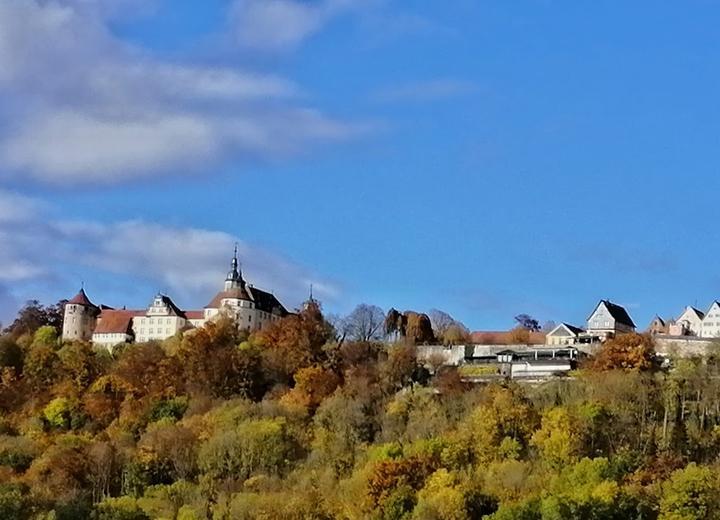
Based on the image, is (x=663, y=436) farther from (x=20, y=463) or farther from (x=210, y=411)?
(x=20, y=463)

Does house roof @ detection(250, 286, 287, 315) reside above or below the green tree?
above

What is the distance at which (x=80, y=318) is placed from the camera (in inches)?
3812

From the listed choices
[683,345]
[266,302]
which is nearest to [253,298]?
[266,302]

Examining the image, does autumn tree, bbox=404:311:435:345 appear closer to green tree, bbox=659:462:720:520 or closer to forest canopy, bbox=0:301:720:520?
forest canopy, bbox=0:301:720:520

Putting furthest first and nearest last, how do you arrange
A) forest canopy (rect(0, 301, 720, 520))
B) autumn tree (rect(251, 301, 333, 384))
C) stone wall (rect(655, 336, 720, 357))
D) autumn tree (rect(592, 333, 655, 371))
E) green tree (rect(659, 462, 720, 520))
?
autumn tree (rect(251, 301, 333, 384))
stone wall (rect(655, 336, 720, 357))
autumn tree (rect(592, 333, 655, 371))
forest canopy (rect(0, 301, 720, 520))
green tree (rect(659, 462, 720, 520))

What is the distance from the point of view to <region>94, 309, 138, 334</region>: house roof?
95.4 metres

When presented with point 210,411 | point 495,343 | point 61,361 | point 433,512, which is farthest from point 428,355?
point 433,512

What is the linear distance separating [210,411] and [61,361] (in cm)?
1188

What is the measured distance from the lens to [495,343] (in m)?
90.6

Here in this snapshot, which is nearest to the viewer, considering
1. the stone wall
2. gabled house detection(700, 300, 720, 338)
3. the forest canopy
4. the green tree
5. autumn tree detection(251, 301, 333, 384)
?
the green tree

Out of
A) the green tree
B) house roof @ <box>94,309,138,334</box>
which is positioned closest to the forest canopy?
the green tree

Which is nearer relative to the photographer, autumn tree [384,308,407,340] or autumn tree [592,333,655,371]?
autumn tree [592,333,655,371]

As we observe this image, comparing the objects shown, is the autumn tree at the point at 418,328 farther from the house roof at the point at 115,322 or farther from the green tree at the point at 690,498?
the green tree at the point at 690,498

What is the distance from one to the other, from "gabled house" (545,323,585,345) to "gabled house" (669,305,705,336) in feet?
16.6
